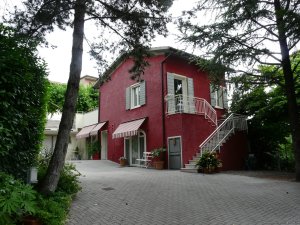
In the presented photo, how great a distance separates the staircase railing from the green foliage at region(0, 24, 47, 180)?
1039 cm

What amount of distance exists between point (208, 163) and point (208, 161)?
0.10 meters

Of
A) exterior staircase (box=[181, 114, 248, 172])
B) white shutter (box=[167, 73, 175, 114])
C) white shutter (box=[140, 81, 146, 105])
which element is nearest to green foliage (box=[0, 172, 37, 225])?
exterior staircase (box=[181, 114, 248, 172])

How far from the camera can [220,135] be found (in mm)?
17422

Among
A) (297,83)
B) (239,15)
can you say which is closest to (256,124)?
(297,83)

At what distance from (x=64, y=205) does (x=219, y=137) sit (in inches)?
483

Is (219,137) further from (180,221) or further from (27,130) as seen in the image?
(27,130)

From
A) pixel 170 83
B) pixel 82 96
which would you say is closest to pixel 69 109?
pixel 170 83

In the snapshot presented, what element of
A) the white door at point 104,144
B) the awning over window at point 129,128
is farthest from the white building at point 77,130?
the awning over window at point 129,128

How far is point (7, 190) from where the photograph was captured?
4.23 m

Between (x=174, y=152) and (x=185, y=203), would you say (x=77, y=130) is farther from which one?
(x=185, y=203)

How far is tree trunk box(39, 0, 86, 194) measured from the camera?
7309 mm

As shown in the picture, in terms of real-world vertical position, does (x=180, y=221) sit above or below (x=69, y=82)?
below

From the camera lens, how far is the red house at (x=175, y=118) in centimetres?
1677

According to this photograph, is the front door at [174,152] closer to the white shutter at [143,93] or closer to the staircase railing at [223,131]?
the staircase railing at [223,131]
